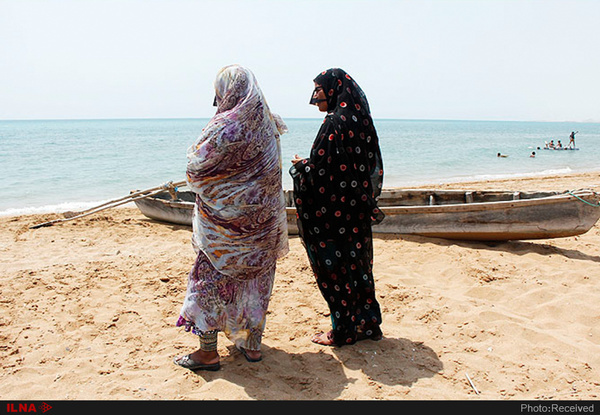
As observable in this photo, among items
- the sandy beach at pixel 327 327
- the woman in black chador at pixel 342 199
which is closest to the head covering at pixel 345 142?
the woman in black chador at pixel 342 199

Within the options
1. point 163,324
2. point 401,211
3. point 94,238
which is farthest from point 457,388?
point 94,238

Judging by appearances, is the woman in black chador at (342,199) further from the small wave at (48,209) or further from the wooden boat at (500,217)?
the small wave at (48,209)

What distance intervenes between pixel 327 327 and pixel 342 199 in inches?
46.2

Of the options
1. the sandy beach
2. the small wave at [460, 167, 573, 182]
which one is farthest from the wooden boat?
the small wave at [460, 167, 573, 182]

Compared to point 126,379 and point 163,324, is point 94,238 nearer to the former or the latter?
point 163,324

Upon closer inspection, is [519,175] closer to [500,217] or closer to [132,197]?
[500,217]

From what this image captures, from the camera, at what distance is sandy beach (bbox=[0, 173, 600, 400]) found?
2.52 metres

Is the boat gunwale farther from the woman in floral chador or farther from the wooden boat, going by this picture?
the woman in floral chador

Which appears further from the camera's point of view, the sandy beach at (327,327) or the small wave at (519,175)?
the small wave at (519,175)

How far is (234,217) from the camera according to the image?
2455 mm

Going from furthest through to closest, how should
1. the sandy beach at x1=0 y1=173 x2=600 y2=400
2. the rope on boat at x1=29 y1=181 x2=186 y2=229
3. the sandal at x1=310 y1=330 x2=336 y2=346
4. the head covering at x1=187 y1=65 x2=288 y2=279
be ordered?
1. the rope on boat at x1=29 y1=181 x2=186 y2=229
2. the sandal at x1=310 y1=330 x2=336 y2=346
3. the sandy beach at x1=0 y1=173 x2=600 y2=400
4. the head covering at x1=187 y1=65 x2=288 y2=279

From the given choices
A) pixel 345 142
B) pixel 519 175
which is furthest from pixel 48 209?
Result: pixel 519 175

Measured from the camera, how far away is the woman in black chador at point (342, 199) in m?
2.65

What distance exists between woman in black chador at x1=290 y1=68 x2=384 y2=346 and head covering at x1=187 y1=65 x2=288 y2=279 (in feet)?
0.90
